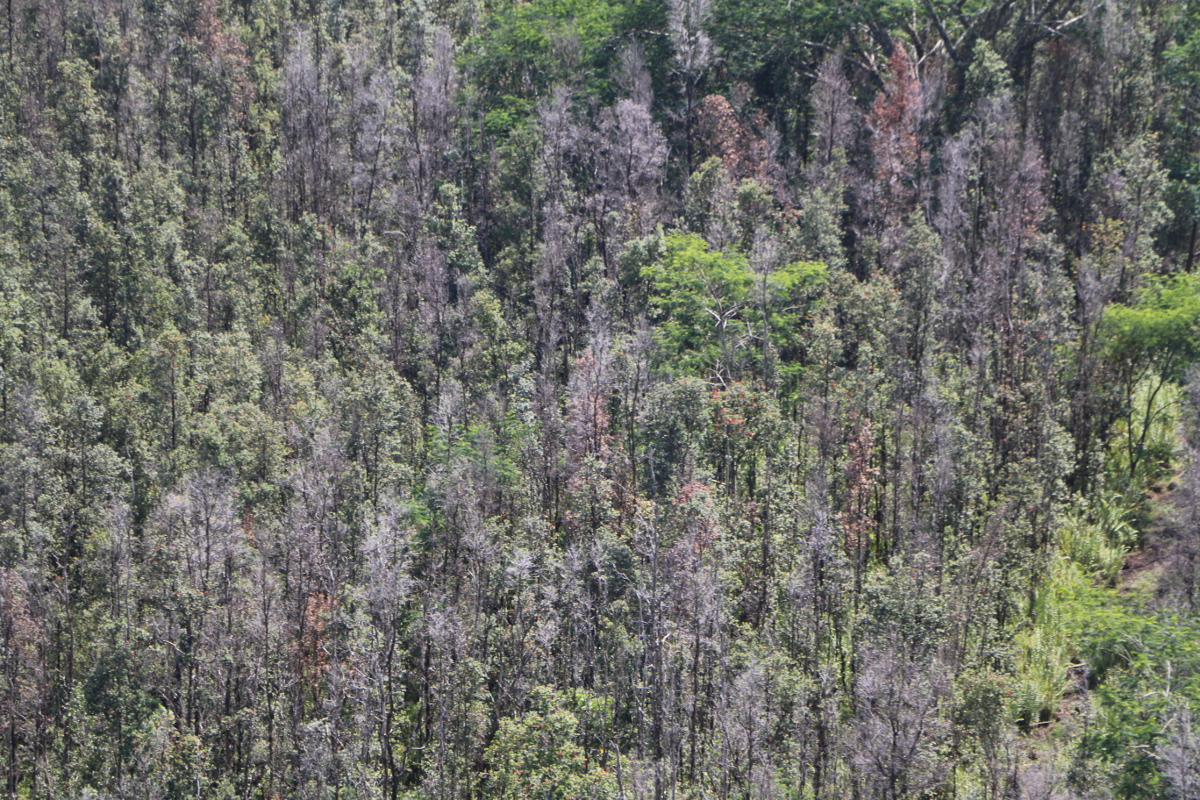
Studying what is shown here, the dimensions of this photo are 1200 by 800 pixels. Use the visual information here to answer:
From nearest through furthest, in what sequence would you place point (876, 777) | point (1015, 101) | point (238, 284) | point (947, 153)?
point (876, 777) < point (947, 153) < point (1015, 101) < point (238, 284)

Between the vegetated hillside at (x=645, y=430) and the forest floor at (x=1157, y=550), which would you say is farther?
the vegetated hillside at (x=645, y=430)

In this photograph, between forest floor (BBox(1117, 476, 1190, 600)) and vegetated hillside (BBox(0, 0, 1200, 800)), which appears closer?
forest floor (BBox(1117, 476, 1190, 600))

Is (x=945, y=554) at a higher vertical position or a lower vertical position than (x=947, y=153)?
lower

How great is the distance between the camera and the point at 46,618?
52750mm

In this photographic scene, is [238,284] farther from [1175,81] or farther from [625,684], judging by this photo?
[1175,81]

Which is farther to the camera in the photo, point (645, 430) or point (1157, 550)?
point (645, 430)

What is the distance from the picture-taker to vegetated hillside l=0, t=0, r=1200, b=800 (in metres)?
40.1

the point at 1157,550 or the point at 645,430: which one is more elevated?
the point at 645,430

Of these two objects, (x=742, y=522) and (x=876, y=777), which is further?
(x=742, y=522)

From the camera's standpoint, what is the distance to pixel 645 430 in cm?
4781

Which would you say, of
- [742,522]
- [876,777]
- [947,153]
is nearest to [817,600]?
[742,522]

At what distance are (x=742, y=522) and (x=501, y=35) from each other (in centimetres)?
3423

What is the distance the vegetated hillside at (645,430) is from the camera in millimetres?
40125

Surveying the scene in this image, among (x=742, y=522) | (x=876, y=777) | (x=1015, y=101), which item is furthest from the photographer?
(x=1015, y=101)
